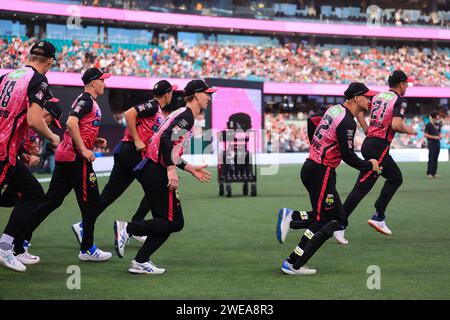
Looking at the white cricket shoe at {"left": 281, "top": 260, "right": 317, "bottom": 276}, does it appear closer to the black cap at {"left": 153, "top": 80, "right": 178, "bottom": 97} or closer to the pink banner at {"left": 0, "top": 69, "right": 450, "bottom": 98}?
the black cap at {"left": 153, "top": 80, "right": 178, "bottom": 97}

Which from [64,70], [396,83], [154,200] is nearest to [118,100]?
[64,70]

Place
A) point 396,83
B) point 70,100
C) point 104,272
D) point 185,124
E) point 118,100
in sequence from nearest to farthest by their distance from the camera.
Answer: point 185,124 → point 104,272 → point 396,83 → point 70,100 → point 118,100

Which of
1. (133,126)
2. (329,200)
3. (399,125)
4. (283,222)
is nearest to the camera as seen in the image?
(329,200)

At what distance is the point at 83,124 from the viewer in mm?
8375

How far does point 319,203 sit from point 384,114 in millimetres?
3408

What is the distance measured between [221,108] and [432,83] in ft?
80.9

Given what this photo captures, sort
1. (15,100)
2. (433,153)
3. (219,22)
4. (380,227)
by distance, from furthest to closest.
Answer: (219,22), (433,153), (380,227), (15,100)

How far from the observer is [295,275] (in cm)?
739

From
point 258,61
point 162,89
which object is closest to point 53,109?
point 162,89

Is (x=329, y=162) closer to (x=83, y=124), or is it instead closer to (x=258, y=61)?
(x=83, y=124)

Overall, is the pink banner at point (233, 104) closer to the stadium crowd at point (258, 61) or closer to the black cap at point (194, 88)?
the stadium crowd at point (258, 61)

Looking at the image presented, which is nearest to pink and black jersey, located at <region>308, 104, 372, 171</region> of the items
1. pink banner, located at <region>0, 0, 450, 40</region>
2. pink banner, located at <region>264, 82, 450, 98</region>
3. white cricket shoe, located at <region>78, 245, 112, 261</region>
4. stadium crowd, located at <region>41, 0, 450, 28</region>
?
white cricket shoe, located at <region>78, 245, 112, 261</region>

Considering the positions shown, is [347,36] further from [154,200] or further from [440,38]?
[154,200]

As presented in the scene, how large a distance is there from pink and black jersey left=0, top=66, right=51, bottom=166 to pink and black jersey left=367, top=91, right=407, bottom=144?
525 centimetres
